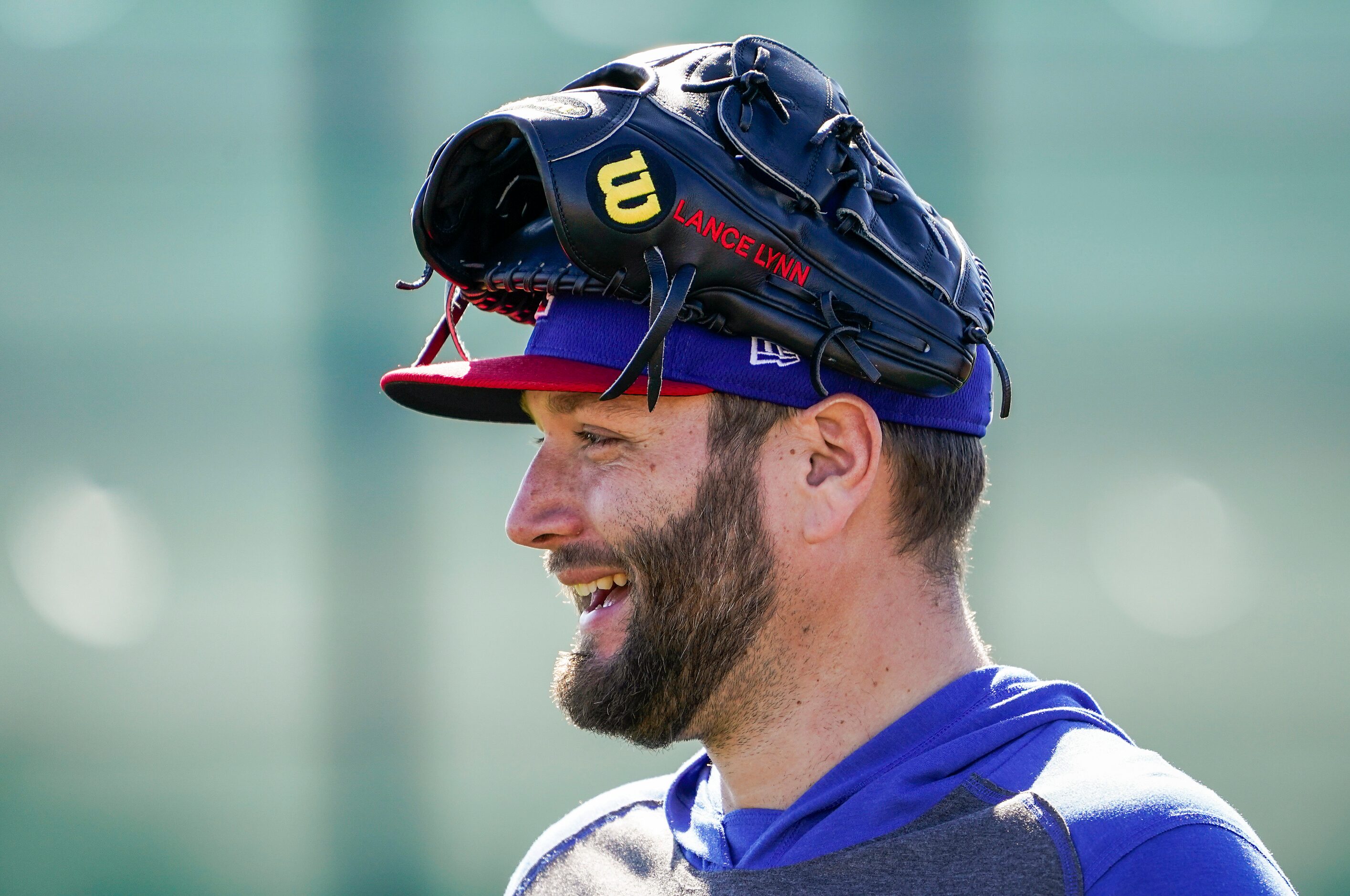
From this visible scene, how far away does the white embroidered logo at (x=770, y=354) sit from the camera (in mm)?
1429

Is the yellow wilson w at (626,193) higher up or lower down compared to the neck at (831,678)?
higher up

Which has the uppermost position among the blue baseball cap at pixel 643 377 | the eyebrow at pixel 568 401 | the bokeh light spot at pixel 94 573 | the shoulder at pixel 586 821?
the blue baseball cap at pixel 643 377

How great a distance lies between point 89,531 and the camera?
360 cm

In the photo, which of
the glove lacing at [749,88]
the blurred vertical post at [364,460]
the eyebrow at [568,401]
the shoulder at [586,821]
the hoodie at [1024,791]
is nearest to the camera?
the hoodie at [1024,791]

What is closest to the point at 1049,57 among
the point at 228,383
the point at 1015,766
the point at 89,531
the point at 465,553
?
the point at 465,553

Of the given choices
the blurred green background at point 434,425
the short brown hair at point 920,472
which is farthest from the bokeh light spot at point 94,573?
the short brown hair at point 920,472

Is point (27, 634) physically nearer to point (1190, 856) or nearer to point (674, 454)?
point (674, 454)

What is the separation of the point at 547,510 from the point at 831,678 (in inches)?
16.4

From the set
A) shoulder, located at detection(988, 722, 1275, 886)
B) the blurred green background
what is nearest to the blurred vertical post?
the blurred green background

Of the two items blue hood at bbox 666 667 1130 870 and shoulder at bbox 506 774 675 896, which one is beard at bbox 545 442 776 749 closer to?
blue hood at bbox 666 667 1130 870

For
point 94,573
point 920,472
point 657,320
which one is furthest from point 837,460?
point 94,573

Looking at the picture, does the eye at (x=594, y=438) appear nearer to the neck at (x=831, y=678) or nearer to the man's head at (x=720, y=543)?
the man's head at (x=720, y=543)

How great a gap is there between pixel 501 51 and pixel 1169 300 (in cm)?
222

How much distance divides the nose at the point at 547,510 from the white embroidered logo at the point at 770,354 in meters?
0.29
